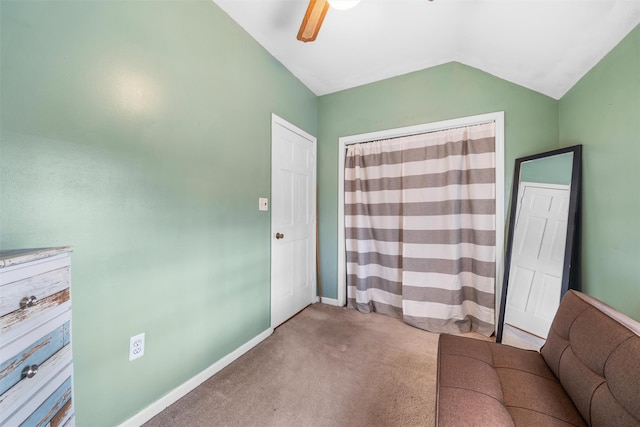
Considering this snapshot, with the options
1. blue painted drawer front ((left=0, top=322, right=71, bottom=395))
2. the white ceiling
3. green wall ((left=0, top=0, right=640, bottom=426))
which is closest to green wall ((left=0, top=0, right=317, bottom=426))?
green wall ((left=0, top=0, right=640, bottom=426))

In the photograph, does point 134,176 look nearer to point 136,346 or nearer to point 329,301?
point 136,346

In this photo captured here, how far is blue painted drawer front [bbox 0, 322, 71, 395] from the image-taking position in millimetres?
591

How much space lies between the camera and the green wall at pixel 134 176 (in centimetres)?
93

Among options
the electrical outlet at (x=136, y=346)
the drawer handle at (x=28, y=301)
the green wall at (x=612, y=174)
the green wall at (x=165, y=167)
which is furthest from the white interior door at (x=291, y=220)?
the green wall at (x=612, y=174)

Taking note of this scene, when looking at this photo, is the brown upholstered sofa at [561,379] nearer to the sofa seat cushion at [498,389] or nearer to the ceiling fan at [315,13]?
the sofa seat cushion at [498,389]

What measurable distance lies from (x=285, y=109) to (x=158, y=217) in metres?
1.58

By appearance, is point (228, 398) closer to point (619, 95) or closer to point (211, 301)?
point (211, 301)

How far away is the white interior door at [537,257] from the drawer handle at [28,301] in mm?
2731

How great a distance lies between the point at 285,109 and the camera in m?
2.35

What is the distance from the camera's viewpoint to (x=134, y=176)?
48.4 inches

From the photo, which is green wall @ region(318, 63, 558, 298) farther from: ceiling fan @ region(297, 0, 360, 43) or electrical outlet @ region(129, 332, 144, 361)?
electrical outlet @ region(129, 332, 144, 361)

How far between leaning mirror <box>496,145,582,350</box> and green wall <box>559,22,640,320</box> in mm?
84

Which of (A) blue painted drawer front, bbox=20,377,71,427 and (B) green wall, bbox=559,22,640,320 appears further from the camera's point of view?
(B) green wall, bbox=559,22,640,320

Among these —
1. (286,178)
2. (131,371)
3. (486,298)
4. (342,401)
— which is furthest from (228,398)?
(486,298)
